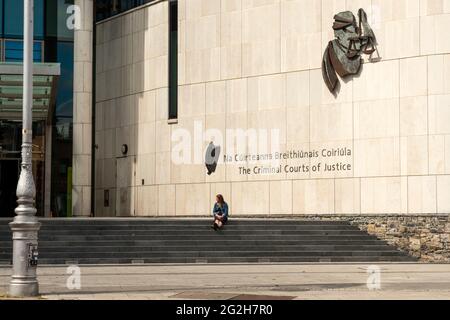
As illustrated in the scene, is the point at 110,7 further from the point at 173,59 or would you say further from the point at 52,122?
the point at 173,59

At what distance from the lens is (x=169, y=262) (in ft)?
101

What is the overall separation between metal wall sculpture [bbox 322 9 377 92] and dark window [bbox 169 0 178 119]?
28.1ft

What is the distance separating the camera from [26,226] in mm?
18203

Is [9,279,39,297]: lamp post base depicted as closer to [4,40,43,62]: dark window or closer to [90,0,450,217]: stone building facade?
[90,0,450,217]: stone building facade

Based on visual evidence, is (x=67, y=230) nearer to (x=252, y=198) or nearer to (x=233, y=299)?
(x=252, y=198)

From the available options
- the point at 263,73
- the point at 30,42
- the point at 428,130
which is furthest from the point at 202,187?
the point at 30,42

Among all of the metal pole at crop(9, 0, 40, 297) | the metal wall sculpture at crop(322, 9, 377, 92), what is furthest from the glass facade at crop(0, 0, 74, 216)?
the metal pole at crop(9, 0, 40, 297)

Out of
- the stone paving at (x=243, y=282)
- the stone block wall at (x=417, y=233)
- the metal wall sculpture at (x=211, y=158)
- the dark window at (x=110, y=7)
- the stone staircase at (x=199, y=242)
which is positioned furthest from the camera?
the dark window at (x=110, y=7)

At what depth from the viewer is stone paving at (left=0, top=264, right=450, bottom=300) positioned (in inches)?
736

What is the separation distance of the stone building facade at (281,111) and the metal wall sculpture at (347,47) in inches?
13.4

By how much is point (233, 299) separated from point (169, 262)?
1317 centimetres

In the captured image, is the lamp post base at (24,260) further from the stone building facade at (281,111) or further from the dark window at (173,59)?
the dark window at (173,59)

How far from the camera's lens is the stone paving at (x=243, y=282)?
1870cm

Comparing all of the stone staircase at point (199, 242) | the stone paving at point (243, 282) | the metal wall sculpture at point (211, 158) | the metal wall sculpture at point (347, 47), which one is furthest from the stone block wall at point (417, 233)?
the metal wall sculpture at point (211, 158)
